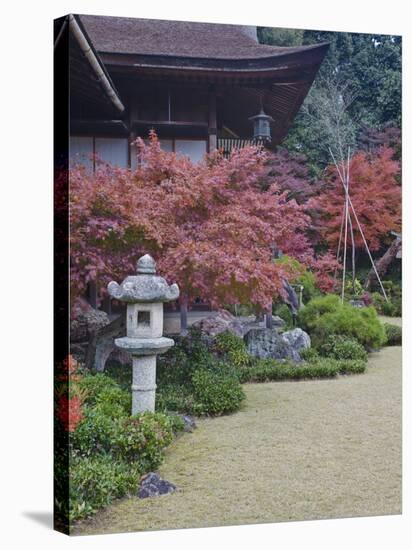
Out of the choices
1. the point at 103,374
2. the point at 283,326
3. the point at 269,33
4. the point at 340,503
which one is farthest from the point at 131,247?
the point at 340,503

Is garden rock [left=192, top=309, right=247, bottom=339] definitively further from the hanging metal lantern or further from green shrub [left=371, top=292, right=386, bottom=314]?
the hanging metal lantern

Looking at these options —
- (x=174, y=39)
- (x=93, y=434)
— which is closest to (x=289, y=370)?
(x=93, y=434)

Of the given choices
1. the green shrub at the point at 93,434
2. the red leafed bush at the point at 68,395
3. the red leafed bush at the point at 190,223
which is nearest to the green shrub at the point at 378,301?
the red leafed bush at the point at 190,223

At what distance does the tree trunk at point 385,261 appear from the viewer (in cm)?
795

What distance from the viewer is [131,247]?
704cm

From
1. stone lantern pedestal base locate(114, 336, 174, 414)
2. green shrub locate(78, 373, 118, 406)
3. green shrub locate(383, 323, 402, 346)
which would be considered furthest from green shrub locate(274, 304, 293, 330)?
green shrub locate(78, 373, 118, 406)

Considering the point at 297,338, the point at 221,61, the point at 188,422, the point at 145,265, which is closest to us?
the point at 145,265

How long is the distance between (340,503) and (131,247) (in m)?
2.74

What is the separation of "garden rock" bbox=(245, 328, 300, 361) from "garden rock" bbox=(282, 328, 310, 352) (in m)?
0.03

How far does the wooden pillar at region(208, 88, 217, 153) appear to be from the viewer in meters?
7.32

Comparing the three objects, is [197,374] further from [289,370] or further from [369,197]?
[369,197]

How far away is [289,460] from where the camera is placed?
729 cm

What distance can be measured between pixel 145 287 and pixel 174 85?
169 centimetres

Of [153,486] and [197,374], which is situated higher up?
[197,374]
